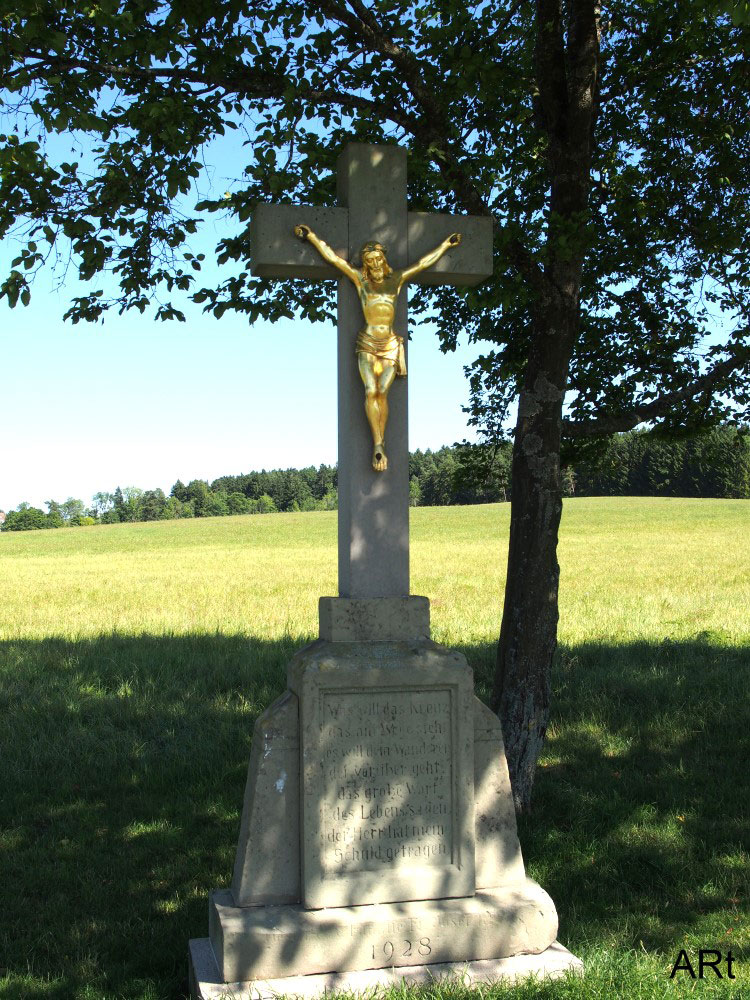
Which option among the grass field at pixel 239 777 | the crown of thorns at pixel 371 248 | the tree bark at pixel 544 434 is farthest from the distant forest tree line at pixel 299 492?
the crown of thorns at pixel 371 248

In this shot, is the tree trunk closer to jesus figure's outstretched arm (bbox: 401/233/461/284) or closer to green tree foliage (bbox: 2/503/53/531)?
jesus figure's outstretched arm (bbox: 401/233/461/284)

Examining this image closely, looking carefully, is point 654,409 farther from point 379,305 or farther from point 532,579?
point 379,305

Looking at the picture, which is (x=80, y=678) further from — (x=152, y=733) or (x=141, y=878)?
(x=141, y=878)

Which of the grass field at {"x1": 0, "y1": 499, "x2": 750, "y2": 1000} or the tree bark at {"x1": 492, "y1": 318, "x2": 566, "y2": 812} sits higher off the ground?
the tree bark at {"x1": 492, "y1": 318, "x2": 566, "y2": 812}

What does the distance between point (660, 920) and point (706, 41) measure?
701 cm

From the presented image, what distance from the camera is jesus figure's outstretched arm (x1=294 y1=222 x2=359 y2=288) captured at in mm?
4836

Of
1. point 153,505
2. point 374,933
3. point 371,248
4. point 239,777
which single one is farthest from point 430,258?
point 153,505

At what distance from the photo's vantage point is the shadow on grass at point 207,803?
529 centimetres

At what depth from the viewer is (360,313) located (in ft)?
16.2

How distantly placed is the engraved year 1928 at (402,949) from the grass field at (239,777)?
389mm

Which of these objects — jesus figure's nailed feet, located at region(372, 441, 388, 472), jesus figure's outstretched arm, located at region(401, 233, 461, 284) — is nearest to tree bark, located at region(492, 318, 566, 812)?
jesus figure's outstretched arm, located at region(401, 233, 461, 284)

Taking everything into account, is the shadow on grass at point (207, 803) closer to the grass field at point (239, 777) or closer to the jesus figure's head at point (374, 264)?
the grass field at point (239, 777)

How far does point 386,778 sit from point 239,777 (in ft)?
12.0

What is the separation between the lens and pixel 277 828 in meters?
4.50
